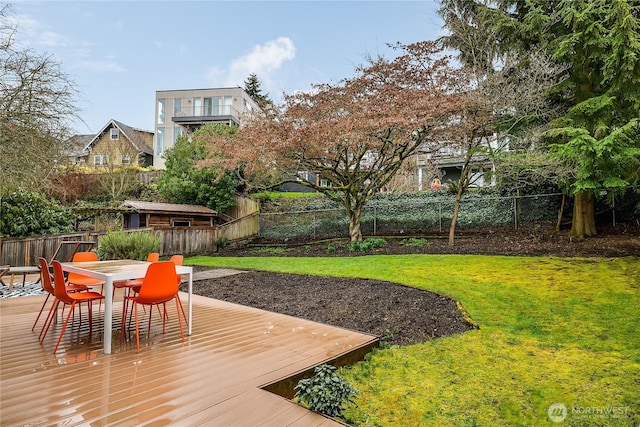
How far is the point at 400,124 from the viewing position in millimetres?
9062

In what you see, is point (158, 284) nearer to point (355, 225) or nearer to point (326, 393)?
point (326, 393)

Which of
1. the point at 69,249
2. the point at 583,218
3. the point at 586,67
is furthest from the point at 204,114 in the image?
the point at 583,218

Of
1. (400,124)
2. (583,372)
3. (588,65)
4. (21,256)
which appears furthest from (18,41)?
(588,65)

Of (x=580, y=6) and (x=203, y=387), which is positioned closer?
(x=203, y=387)

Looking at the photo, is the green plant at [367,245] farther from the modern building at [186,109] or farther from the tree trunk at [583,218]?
the modern building at [186,109]

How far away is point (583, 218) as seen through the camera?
9438 millimetres

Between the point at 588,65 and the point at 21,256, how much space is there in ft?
54.6

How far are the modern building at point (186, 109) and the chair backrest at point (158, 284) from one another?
23.1m

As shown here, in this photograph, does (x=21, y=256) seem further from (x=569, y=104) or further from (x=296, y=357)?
(x=569, y=104)

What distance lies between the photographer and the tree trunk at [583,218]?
936 cm

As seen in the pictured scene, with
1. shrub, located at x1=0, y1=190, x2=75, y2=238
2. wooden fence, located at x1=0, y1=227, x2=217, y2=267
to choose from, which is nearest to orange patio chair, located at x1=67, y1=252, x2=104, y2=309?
wooden fence, located at x1=0, y1=227, x2=217, y2=267

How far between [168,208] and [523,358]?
50.3 ft

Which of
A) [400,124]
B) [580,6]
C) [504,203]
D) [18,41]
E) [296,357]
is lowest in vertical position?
[296,357]
